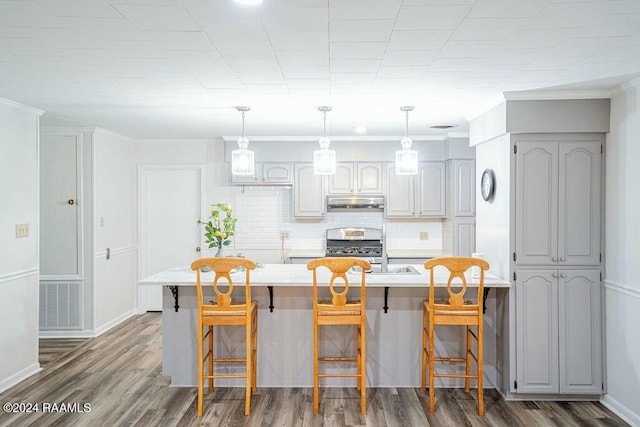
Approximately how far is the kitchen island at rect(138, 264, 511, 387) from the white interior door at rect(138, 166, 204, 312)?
8.62 ft

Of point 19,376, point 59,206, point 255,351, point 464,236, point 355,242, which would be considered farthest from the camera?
point 355,242

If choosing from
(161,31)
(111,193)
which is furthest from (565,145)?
(111,193)

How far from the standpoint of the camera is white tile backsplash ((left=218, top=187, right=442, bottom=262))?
21.2 feet

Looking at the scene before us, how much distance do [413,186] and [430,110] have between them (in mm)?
1838

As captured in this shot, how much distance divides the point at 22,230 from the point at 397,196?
13.5ft

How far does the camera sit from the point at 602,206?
3.70 m

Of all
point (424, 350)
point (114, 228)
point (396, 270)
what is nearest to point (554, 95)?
point (396, 270)

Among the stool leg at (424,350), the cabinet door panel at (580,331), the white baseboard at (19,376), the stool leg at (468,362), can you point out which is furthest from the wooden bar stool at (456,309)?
the white baseboard at (19,376)

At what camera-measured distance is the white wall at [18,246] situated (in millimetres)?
4008

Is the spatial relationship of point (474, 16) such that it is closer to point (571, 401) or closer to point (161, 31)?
point (161, 31)

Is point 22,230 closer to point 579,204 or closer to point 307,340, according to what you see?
point 307,340

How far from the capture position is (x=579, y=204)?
3711 millimetres

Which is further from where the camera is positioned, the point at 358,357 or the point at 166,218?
the point at 166,218

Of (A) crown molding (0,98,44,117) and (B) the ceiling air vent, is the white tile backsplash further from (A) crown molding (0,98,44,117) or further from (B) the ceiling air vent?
(A) crown molding (0,98,44,117)
